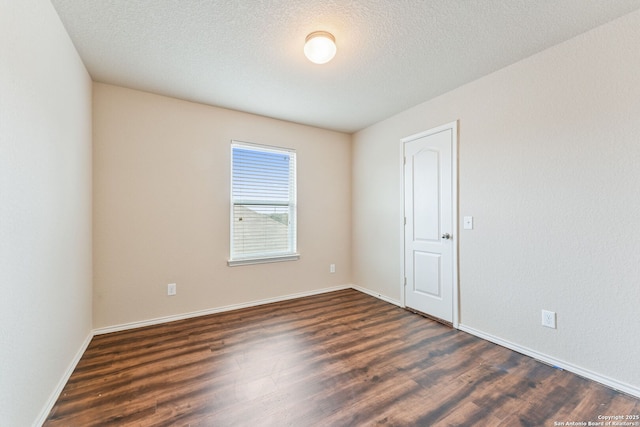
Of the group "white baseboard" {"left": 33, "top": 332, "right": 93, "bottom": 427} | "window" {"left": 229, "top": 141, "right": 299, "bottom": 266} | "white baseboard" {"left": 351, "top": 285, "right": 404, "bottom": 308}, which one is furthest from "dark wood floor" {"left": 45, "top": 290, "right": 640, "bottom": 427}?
"window" {"left": 229, "top": 141, "right": 299, "bottom": 266}

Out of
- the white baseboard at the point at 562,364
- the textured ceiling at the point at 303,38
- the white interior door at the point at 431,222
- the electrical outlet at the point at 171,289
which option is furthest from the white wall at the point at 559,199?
the electrical outlet at the point at 171,289

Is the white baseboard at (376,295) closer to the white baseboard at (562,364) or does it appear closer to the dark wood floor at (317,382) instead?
the dark wood floor at (317,382)

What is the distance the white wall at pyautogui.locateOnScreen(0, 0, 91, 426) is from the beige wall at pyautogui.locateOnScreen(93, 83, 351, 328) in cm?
48

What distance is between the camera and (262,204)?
11.8 feet

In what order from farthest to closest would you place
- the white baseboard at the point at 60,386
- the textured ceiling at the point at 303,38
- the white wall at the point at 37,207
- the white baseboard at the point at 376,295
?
the white baseboard at the point at 376,295 < the textured ceiling at the point at 303,38 < the white baseboard at the point at 60,386 < the white wall at the point at 37,207

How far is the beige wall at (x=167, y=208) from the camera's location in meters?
2.70

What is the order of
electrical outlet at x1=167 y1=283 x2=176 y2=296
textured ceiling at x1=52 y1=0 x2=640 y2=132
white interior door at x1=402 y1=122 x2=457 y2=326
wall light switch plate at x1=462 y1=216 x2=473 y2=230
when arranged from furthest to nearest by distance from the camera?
1. electrical outlet at x1=167 y1=283 x2=176 y2=296
2. white interior door at x1=402 y1=122 x2=457 y2=326
3. wall light switch plate at x1=462 y1=216 x2=473 y2=230
4. textured ceiling at x1=52 y1=0 x2=640 y2=132

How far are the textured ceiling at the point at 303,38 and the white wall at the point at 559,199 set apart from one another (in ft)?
0.82

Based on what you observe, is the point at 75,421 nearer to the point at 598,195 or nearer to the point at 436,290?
the point at 436,290

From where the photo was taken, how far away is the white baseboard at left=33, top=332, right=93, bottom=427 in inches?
59.0

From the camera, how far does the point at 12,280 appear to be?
1.25 metres

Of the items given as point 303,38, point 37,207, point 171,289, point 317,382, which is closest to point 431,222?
point 317,382

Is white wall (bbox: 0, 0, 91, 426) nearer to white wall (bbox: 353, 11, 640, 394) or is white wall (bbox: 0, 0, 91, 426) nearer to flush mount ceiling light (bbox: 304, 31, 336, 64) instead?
flush mount ceiling light (bbox: 304, 31, 336, 64)

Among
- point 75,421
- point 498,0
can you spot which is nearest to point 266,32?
point 498,0
